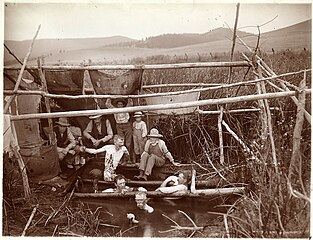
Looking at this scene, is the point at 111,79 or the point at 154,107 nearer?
the point at 154,107

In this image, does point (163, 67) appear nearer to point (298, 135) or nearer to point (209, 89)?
point (209, 89)

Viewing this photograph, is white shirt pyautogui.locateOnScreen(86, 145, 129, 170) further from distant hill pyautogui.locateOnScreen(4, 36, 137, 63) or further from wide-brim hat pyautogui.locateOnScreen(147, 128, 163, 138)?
distant hill pyautogui.locateOnScreen(4, 36, 137, 63)

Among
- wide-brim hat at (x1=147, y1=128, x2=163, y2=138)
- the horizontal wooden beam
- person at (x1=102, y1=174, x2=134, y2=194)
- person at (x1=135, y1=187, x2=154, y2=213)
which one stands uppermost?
the horizontal wooden beam

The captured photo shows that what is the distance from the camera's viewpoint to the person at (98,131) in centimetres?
268

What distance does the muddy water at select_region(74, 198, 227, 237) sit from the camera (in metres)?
2.65

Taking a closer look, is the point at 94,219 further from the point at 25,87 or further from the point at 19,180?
the point at 25,87

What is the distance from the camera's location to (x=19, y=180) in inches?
106

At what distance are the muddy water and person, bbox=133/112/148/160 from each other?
0.23m

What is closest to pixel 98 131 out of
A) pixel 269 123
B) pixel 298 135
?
pixel 269 123

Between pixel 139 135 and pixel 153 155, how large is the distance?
0.36 ft

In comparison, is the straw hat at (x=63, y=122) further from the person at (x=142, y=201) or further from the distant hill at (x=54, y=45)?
the person at (x=142, y=201)

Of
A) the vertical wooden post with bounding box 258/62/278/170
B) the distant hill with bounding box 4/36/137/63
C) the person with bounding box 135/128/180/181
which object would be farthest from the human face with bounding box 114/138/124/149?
the vertical wooden post with bounding box 258/62/278/170

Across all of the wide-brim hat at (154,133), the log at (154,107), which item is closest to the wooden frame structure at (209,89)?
the log at (154,107)

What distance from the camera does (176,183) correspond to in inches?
106
